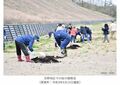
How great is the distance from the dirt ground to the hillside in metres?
0.43

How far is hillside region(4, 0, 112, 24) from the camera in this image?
31.1 ft

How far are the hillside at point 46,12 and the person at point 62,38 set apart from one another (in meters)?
0.16

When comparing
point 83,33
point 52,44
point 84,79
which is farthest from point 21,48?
point 84,79

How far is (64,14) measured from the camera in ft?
31.4

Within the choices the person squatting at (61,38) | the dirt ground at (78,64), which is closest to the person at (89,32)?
the person squatting at (61,38)

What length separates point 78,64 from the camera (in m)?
9.28

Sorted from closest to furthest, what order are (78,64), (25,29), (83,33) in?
1. (78,64)
2. (25,29)
3. (83,33)

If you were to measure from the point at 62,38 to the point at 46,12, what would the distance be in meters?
0.43

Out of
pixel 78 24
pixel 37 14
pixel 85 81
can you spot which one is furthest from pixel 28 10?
pixel 85 81

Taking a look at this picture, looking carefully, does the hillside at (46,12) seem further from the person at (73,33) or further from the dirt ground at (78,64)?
the dirt ground at (78,64)

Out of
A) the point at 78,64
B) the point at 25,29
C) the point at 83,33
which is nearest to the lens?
the point at 78,64

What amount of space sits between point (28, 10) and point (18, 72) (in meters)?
→ 0.94

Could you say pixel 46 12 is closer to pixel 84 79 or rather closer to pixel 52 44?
pixel 52 44

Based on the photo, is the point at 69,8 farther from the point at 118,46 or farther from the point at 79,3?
the point at 118,46
